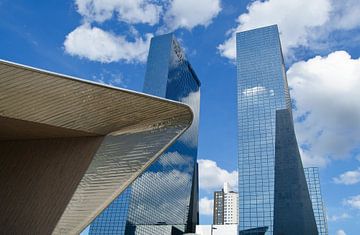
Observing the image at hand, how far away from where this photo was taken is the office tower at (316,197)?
8494cm

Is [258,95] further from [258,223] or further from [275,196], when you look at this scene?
[258,223]

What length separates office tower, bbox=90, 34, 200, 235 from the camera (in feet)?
285

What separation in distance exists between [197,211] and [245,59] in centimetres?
5532

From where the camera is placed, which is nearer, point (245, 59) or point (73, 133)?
point (73, 133)

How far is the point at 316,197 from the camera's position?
88.3 meters

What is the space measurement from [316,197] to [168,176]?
38.0m

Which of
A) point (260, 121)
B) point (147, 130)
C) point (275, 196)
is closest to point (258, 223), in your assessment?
point (275, 196)

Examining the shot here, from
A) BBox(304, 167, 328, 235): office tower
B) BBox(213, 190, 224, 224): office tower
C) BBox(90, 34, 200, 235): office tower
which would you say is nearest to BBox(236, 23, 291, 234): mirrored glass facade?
BBox(304, 167, 328, 235): office tower

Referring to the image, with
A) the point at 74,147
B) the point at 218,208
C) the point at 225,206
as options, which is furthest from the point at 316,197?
the point at 74,147

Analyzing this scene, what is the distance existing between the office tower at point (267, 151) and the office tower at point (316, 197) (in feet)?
5.77

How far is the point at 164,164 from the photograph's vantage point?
320 feet

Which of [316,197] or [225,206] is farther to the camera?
[225,206]

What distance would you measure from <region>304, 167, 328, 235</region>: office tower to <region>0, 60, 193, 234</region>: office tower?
74.5 metres

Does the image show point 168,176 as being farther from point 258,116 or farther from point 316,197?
point 316,197
